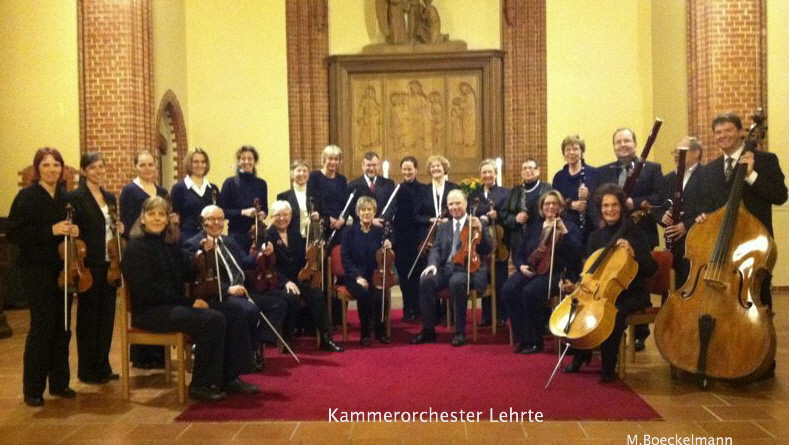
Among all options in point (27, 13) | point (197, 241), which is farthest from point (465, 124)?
point (197, 241)

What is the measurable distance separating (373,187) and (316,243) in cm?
117

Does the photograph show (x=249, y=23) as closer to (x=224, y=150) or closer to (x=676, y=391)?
(x=224, y=150)

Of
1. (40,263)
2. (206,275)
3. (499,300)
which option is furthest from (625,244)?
(40,263)

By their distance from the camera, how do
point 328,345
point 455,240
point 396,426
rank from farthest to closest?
point 455,240
point 328,345
point 396,426

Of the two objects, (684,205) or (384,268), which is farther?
(384,268)

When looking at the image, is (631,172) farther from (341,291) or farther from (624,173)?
(341,291)

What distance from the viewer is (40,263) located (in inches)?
175

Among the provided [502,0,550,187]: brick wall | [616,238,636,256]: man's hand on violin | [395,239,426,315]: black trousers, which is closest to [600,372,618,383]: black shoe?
[616,238,636,256]: man's hand on violin

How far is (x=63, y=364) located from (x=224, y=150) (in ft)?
23.1

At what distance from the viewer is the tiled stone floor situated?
364 cm

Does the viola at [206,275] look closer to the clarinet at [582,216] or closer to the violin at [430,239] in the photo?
the violin at [430,239]

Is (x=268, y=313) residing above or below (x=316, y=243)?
below

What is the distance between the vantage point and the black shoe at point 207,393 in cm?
443

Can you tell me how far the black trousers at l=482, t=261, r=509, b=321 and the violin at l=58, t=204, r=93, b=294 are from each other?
3299 millimetres
